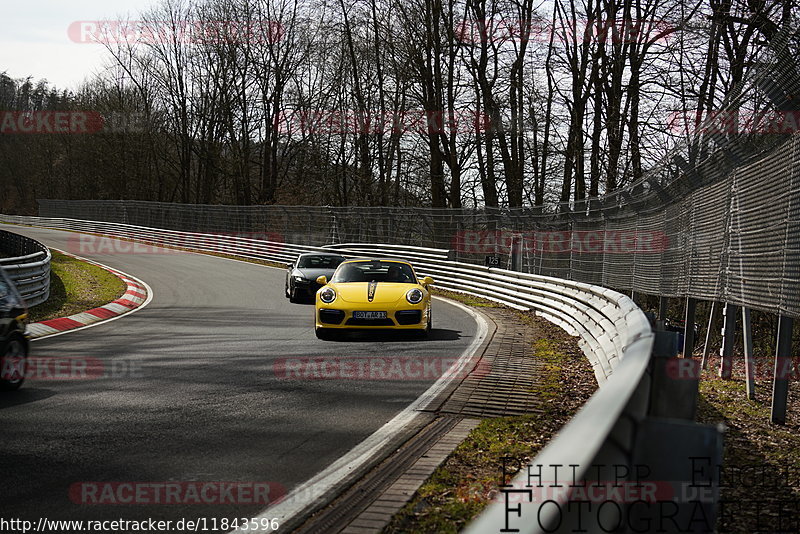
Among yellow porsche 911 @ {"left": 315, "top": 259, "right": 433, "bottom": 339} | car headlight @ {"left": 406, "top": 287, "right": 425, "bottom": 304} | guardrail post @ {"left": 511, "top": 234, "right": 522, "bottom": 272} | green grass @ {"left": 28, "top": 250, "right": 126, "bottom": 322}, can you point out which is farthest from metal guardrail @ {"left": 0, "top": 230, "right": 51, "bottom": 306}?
guardrail post @ {"left": 511, "top": 234, "right": 522, "bottom": 272}

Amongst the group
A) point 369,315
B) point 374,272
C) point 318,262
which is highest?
point 374,272

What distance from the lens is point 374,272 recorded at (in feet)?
46.6

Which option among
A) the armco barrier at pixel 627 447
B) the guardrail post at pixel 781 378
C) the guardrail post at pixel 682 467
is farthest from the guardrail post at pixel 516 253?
the guardrail post at pixel 682 467

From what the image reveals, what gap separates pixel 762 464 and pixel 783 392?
1337 millimetres

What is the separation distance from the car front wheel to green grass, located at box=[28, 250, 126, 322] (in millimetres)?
7921

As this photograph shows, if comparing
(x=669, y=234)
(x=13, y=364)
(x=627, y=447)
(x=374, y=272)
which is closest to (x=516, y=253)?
(x=374, y=272)

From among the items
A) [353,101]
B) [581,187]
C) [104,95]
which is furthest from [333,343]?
[104,95]

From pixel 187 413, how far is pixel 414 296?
6.33 meters

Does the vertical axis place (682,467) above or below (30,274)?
above

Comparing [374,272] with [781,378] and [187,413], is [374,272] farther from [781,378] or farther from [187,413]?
[781,378]

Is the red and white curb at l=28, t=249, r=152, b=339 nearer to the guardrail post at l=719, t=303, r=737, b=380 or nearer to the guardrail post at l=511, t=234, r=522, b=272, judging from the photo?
the guardrail post at l=511, t=234, r=522, b=272

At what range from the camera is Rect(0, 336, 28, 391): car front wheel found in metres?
7.75

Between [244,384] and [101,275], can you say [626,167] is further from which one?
[244,384]

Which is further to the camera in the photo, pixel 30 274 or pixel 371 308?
pixel 30 274
